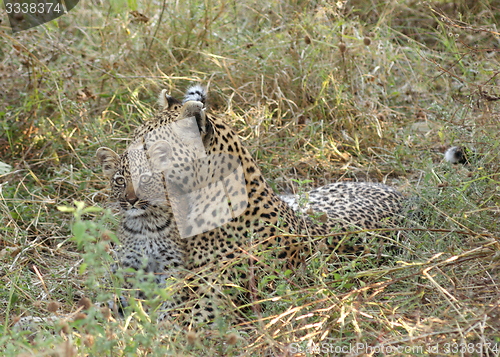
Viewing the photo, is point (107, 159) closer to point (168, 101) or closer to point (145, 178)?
point (168, 101)

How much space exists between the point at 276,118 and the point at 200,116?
3.20 m

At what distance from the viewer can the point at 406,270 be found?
380cm

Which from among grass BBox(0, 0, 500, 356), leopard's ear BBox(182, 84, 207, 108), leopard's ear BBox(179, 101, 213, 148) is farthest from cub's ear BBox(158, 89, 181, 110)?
grass BBox(0, 0, 500, 356)

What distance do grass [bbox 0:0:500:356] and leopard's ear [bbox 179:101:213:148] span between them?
1.08 m

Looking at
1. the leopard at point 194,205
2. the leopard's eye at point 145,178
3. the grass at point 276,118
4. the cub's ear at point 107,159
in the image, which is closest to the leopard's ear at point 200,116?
the leopard at point 194,205

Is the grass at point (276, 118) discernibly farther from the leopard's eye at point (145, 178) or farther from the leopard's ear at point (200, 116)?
the leopard's ear at point (200, 116)

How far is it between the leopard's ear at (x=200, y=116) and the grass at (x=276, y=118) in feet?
3.53

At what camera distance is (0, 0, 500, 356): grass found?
4.16m

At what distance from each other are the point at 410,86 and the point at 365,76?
0.85 meters

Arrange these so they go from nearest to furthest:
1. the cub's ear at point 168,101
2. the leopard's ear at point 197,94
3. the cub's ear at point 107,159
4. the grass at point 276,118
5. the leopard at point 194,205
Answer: the leopard at point 194,205, the grass at point 276,118, the cub's ear at point 168,101, the leopard's ear at point 197,94, the cub's ear at point 107,159

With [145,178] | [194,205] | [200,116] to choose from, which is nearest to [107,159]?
[145,178]

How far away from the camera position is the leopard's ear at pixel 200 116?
3686 mm

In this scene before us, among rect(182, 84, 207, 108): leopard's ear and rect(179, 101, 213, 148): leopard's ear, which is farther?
rect(182, 84, 207, 108): leopard's ear

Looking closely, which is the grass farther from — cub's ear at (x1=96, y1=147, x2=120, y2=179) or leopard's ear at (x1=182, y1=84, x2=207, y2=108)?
leopard's ear at (x1=182, y1=84, x2=207, y2=108)
